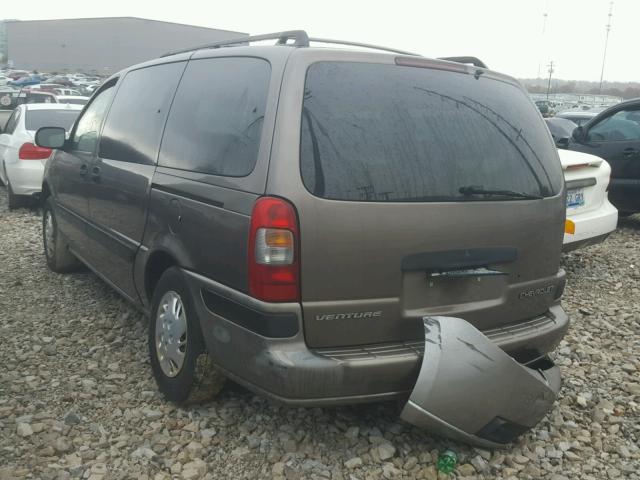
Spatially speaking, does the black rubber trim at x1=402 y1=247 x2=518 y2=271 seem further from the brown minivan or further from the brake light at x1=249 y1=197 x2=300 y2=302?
the brake light at x1=249 y1=197 x2=300 y2=302

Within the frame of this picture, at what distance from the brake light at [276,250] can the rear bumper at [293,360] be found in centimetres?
6

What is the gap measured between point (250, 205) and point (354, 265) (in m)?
0.48

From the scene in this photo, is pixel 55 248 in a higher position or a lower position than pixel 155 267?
lower

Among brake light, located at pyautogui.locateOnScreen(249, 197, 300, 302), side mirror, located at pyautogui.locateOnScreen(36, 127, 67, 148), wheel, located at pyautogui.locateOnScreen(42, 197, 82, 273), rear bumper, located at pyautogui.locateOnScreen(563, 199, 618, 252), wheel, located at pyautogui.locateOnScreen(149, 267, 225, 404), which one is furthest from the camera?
wheel, located at pyautogui.locateOnScreen(42, 197, 82, 273)

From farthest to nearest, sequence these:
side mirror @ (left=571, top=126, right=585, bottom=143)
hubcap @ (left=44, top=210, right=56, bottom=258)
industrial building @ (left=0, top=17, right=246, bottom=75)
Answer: industrial building @ (left=0, top=17, right=246, bottom=75)
side mirror @ (left=571, top=126, right=585, bottom=143)
hubcap @ (left=44, top=210, right=56, bottom=258)

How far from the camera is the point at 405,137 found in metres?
2.74

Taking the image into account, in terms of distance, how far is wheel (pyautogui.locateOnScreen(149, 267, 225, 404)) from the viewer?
309 centimetres

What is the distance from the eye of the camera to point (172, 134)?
3393 millimetres

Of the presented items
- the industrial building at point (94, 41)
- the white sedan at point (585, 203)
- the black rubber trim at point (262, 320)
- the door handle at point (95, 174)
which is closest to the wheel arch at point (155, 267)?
the black rubber trim at point (262, 320)

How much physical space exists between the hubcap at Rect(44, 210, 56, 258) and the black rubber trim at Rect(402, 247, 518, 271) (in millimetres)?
3979

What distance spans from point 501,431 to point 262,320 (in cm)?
119

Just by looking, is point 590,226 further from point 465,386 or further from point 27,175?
point 27,175

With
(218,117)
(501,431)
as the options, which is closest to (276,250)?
(218,117)

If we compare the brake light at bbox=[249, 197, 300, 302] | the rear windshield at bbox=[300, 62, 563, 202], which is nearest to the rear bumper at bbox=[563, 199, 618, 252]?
the rear windshield at bbox=[300, 62, 563, 202]
